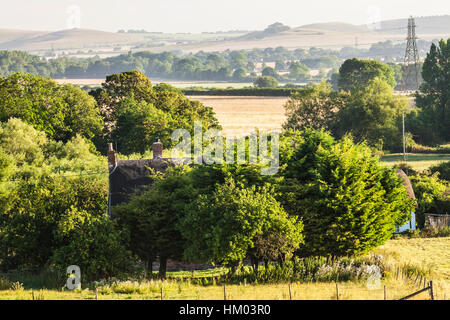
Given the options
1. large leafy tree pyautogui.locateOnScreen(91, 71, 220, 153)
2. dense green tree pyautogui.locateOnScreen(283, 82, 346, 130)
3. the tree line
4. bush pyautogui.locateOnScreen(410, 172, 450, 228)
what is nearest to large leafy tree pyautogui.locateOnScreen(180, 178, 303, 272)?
the tree line

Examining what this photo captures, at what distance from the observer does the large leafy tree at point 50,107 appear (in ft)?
207

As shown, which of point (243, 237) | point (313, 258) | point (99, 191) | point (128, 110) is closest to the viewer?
point (243, 237)

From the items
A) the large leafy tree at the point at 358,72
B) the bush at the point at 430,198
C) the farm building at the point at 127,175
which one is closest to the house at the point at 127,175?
the farm building at the point at 127,175

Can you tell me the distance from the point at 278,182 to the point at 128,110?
39.2 meters

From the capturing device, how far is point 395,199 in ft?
107

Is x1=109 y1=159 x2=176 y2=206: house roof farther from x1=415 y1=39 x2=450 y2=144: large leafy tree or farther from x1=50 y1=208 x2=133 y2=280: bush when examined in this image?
x1=415 y1=39 x2=450 y2=144: large leafy tree

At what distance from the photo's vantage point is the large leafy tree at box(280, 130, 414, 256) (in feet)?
99.9

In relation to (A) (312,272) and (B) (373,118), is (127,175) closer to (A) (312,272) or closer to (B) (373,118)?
(A) (312,272)

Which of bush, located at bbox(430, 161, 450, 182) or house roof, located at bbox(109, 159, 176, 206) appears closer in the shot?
house roof, located at bbox(109, 159, 176, 206)

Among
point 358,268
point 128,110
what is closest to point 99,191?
point 358,268

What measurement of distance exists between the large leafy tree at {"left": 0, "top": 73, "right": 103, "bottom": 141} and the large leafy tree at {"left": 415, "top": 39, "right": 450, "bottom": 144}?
147 ft

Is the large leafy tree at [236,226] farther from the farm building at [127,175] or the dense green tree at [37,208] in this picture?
the farm building at [127,175]

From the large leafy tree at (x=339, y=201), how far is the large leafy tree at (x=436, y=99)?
191ft
